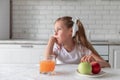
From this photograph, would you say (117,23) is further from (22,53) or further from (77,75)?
(77,75)

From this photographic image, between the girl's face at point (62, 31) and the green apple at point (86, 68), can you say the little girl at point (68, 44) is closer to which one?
the girl's face at point (62, 31)

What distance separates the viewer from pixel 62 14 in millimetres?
4012

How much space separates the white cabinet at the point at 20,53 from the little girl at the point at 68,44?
1259 millimetres

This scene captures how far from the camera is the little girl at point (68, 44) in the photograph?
86.1 inches

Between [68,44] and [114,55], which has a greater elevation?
[68,44]

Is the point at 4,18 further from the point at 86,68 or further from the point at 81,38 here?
the point at 86,68

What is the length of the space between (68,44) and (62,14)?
71.3 inches

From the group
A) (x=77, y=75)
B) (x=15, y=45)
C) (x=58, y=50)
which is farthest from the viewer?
(x=15, y=45)

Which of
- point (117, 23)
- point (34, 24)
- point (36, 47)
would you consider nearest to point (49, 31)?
point (34, 24)

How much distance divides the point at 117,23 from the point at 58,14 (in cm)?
91

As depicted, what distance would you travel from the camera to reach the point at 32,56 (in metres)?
3.54

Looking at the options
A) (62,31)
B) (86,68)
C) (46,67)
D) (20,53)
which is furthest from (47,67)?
(20,53)

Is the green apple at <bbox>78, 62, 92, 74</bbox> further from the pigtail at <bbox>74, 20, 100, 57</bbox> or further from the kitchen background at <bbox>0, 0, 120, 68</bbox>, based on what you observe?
the kitchen background at <bbox>0, 0, 120, 68</bbox>

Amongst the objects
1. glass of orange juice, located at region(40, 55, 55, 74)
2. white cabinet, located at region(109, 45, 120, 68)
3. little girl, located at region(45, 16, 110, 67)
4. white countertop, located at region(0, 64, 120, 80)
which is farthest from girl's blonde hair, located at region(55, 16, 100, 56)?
white cabinet, located at region(109, 45, 120, 68)
